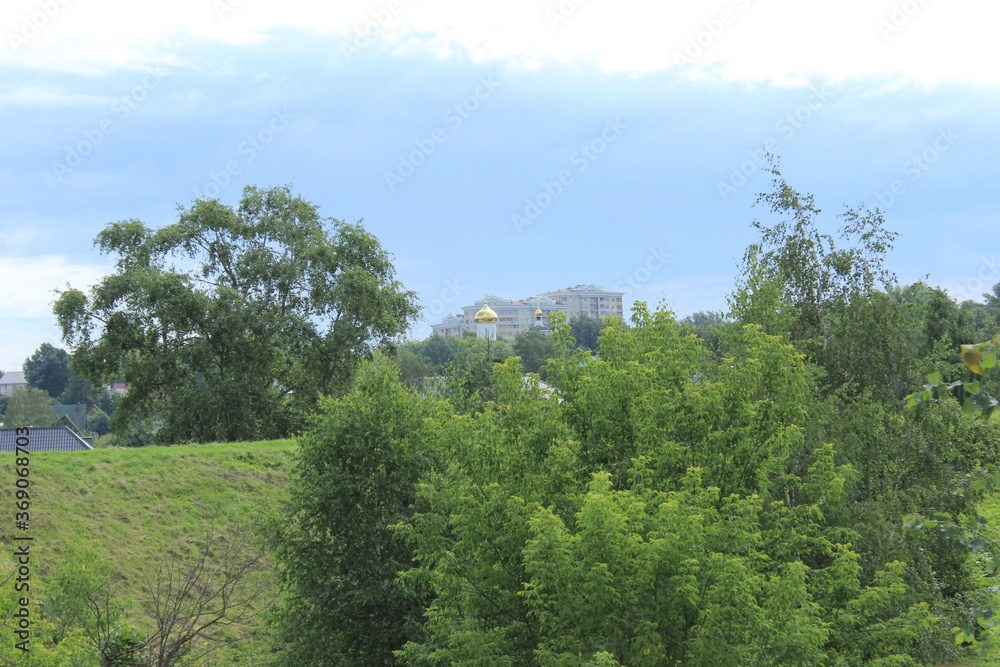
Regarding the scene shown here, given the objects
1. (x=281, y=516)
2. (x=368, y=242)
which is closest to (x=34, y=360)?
(x=368, y=242)

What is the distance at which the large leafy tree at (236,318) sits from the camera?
127ft

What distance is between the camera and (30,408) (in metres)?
101

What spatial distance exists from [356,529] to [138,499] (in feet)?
26.9

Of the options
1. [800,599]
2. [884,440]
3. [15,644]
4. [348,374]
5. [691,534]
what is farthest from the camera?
[348,374]

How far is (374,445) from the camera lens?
1970cm

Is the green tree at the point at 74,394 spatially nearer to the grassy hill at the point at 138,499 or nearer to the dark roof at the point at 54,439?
the dark roof at the point at 54,439

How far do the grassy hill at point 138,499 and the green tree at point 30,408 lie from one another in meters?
78.6

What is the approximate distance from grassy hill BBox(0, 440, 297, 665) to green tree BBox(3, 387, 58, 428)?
3096 inches

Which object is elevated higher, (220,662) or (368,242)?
(368,242)

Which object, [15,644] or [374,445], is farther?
[374,445]

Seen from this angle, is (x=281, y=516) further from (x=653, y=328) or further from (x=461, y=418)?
(x=653, y=328)

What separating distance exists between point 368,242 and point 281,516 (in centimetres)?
2441

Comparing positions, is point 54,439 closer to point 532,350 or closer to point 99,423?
point 532,350

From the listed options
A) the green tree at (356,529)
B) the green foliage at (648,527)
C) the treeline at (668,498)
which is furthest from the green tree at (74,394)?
the green foliage at (648,527)
